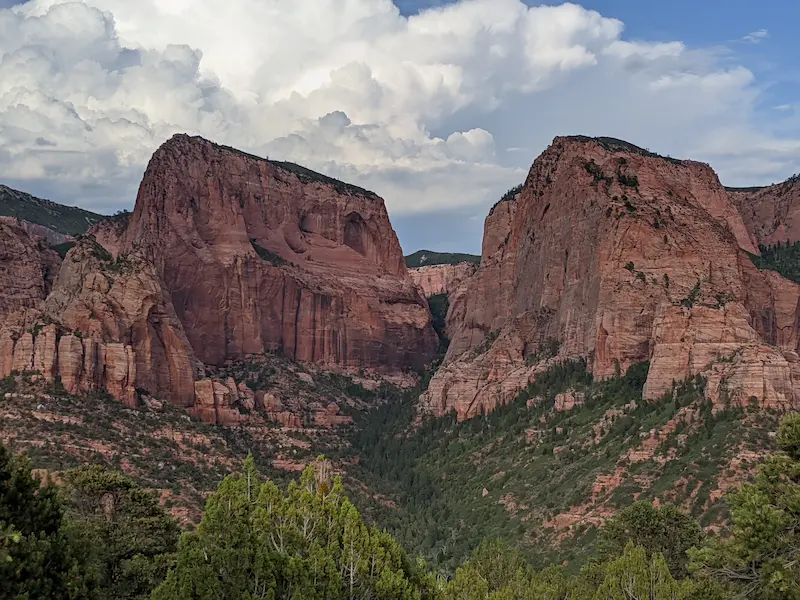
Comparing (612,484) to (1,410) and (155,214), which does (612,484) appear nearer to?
(1,410)

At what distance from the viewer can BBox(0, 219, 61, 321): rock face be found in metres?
117

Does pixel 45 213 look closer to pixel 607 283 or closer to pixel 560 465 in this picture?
pixel 607 283

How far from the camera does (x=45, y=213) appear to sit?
17925 cm

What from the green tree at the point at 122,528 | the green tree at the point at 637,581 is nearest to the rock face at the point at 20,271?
the green tree at the point at 122,528

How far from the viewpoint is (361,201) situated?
592 ft

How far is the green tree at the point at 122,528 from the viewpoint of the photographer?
140 feet

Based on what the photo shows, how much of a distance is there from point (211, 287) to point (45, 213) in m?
53.7

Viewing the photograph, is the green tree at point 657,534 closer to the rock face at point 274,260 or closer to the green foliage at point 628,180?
the green foliage at point 628,180

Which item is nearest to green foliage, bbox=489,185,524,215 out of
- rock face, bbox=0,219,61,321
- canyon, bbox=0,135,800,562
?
canyon, bbox=0,135,800,562

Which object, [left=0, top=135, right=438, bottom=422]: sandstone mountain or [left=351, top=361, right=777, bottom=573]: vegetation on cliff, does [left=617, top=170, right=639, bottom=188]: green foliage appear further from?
[left=0, top=135, right=438, bottom=422]: sandstone mountain

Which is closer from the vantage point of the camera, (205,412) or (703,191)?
(205,412)

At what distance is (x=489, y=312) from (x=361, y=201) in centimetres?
4239

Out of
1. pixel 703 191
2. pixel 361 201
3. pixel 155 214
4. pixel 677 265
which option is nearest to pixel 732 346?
pixel 677 265

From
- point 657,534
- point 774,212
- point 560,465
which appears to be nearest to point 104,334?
point 560,465
